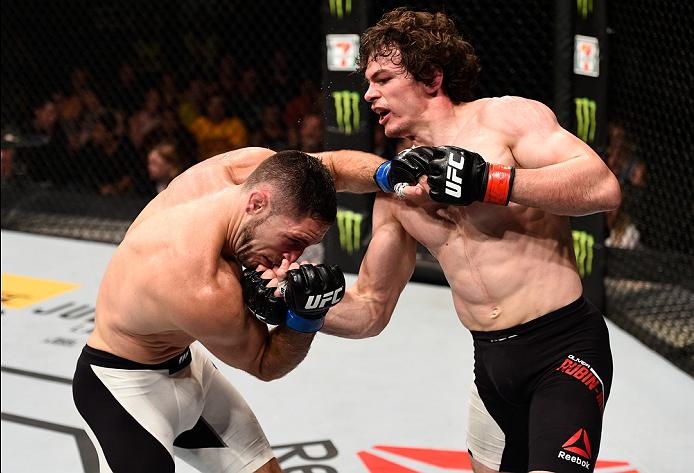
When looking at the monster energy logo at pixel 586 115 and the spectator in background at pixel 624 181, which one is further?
the spectator in background at pixel 624 181

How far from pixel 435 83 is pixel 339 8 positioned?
8.35 feet

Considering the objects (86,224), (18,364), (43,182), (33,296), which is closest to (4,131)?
(43,182)

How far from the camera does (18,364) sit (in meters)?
3.94

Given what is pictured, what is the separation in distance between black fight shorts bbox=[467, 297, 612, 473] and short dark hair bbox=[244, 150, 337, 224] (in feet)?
1.79

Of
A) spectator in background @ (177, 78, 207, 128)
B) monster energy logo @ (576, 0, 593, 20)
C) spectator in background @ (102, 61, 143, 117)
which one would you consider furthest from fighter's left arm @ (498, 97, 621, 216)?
spectator in background @ (102, 61, 143, 117)

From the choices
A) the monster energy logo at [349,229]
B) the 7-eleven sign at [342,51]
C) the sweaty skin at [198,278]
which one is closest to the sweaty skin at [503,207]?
the sweaty skin at [198,278]

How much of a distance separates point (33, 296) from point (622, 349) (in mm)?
2892

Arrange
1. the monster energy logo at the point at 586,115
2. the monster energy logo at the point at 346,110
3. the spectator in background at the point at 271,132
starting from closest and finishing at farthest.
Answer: the monster energy logo at the point at 586,115 < the monster energy logo at the point at 346,110 < the spectator in background at the point at 271,132

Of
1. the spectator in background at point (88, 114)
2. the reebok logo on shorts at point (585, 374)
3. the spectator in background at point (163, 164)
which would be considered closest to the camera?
the reebok logo on shorts at point (585, 374)

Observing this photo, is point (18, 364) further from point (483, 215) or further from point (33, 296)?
point (483, 215)

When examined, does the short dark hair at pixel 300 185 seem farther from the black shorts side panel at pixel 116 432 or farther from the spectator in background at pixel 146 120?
the spectator in background at pixel 146 120

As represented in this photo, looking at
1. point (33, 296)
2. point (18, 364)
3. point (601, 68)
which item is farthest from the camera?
point (33, 296)

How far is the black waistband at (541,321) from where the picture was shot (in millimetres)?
2195

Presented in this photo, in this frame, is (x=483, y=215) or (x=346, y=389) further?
(x=346, y=389)
